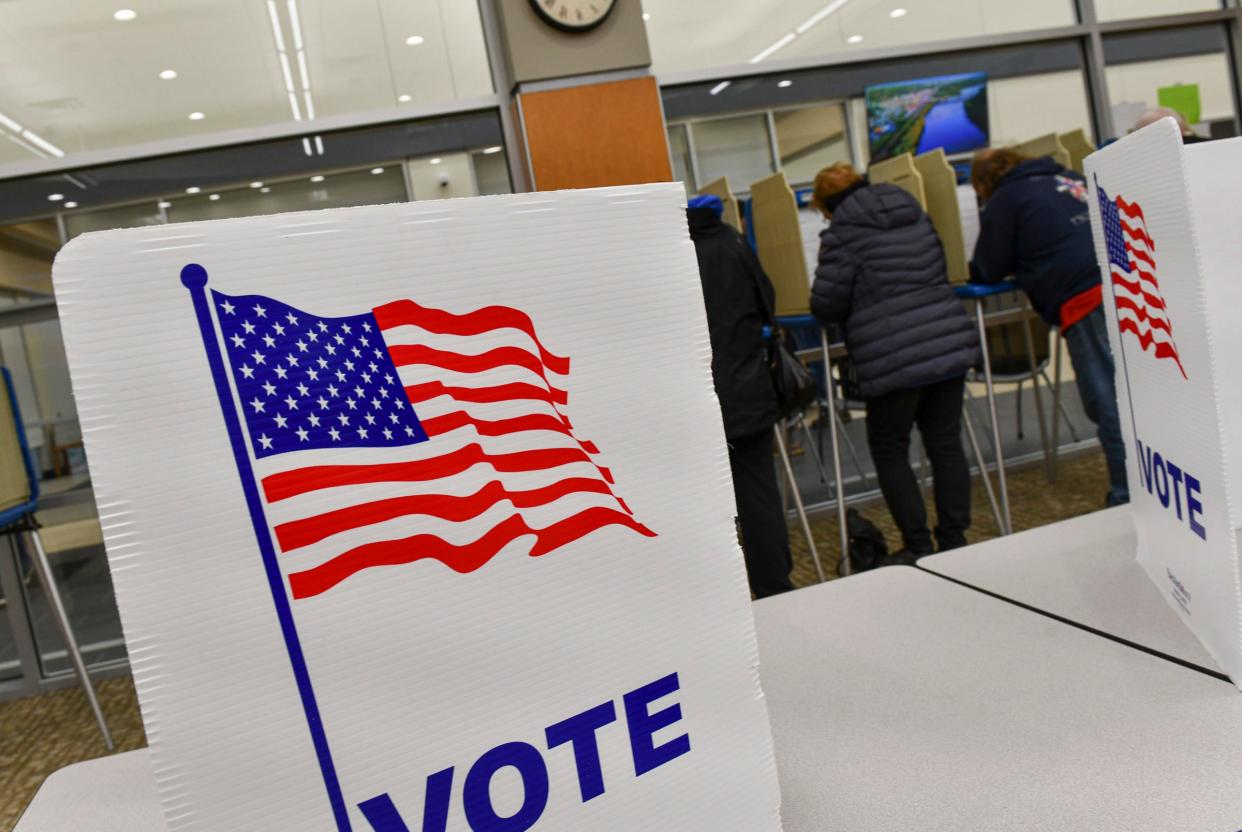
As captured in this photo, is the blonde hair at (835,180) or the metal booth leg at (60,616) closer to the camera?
the metal booth leg at (60,616)

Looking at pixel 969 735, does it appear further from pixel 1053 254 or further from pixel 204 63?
pixel 204 63

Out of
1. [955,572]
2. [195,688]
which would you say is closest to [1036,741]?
[955,572]

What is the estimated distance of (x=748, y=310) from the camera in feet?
10.0

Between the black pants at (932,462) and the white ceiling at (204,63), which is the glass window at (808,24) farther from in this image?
the black pants at (932,462)

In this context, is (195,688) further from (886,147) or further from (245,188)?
(886,147)

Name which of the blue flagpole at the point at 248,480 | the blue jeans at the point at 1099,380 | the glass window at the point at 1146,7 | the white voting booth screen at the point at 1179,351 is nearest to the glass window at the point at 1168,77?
the glass window at the point at 1146,7

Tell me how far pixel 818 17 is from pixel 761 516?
224 centimetres

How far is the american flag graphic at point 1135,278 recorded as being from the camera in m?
0.96

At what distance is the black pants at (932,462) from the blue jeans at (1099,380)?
0.48 metres

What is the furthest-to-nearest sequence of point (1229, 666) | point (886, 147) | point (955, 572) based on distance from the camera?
point (886, 147)
point (955, 572)
point (1229, 666)

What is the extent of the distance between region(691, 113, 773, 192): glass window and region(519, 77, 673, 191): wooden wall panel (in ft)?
1.57

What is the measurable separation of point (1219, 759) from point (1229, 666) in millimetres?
157

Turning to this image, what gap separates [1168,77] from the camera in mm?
4535

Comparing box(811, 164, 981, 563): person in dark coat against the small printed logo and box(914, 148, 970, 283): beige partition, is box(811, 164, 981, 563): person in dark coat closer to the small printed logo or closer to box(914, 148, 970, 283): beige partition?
box(914, 148, 970, 283): beige partition
